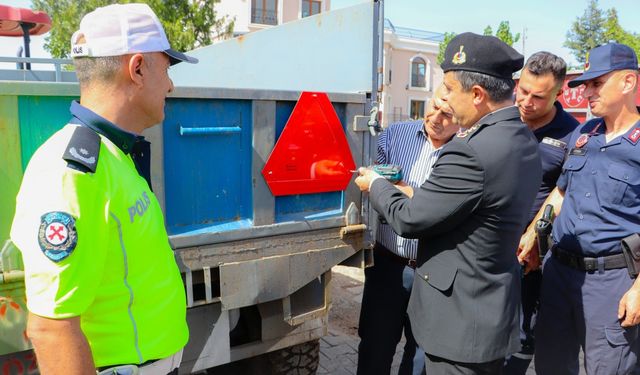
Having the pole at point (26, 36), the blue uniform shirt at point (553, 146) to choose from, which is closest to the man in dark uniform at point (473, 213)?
the blue uniform shirt at point (553, 146)

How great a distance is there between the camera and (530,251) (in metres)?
2.77

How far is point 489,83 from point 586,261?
1.12 meters

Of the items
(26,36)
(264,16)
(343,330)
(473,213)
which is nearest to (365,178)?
(473,213)

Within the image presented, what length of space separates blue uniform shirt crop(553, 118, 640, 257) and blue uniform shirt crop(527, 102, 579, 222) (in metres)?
0.20

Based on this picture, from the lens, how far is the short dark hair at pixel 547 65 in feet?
8.66

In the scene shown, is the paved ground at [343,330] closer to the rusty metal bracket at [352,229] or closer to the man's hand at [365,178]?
the rusty metal bracket at [352,229]

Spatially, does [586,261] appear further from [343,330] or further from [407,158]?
[343,330]

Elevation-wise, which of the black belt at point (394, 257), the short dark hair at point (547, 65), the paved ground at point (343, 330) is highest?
the short dark hair at point (547, 65)

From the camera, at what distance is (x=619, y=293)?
7.40 ft

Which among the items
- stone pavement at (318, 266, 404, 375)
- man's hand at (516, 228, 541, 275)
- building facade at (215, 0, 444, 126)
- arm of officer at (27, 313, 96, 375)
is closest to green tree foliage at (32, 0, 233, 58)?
stone pavement at (318, 266, 404, 375)

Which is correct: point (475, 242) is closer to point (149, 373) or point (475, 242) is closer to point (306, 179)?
point (306, 179)

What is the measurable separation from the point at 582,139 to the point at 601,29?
165ft

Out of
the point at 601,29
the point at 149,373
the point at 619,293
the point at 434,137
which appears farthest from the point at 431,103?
the point at 601,29

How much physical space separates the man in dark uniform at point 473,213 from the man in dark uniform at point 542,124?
858mm
